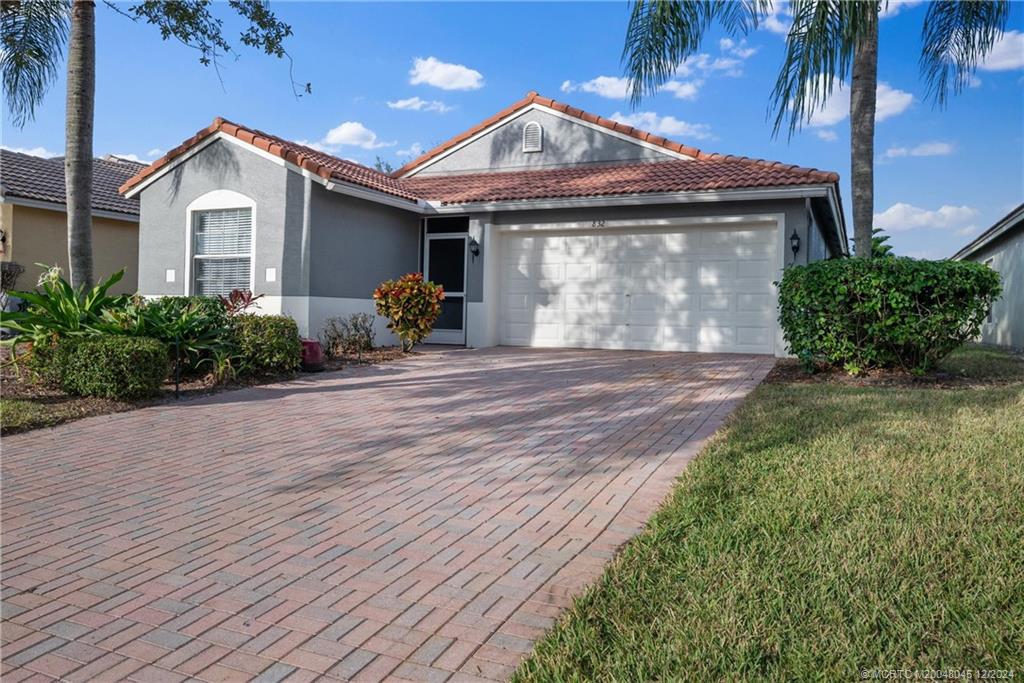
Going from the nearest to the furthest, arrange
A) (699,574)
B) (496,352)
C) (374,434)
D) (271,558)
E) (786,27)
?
(699,574) < (271,558) < (374,434) < (786,27) < (496,352)

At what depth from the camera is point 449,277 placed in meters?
15.9

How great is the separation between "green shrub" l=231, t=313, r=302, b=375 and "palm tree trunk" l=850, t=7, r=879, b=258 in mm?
8245

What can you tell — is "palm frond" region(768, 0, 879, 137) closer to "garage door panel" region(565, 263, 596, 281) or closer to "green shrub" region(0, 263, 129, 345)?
"garage door panel" region(565, 263, 596, 281)

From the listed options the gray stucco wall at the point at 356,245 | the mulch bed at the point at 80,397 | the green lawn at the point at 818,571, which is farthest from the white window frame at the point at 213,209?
Result: the green lawn at the point at 818,571

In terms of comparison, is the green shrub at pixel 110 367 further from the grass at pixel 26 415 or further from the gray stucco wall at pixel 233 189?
the gray stucco wall at pixel 233 189

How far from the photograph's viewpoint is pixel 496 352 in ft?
44.8

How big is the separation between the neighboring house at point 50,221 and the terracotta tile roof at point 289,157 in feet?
12.6

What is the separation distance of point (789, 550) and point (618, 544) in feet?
2.86

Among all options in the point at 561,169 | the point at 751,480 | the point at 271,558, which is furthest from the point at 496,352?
the point at 271,558

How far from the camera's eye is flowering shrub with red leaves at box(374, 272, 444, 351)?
12.8 m

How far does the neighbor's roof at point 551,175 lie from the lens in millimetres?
13031

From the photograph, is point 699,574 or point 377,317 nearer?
point 699,574

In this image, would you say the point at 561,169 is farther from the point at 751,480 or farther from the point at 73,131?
the point at 751,480

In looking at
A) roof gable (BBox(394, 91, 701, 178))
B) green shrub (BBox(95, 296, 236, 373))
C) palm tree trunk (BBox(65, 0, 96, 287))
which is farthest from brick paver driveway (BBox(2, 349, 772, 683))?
roof gable (BBox(394, 91, 701, 178))
